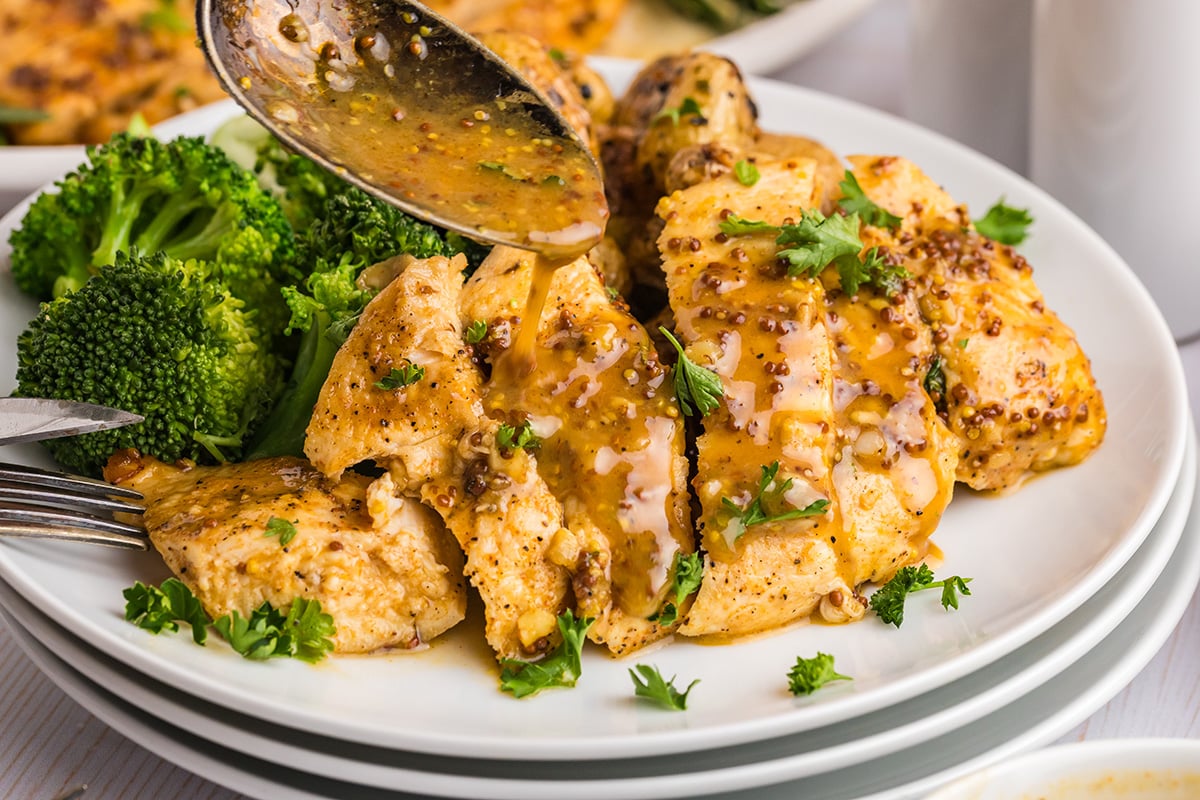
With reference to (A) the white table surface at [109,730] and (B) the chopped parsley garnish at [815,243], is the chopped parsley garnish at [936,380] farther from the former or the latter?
(A) the white table surface at [109,730]

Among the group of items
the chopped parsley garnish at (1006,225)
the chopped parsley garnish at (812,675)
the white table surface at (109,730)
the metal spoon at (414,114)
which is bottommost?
the white table surface at (109,730)

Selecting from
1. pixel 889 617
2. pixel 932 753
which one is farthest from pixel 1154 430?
pixel 932 753

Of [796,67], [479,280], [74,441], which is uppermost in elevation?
[479,280]

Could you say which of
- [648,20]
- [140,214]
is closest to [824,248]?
[140,214]

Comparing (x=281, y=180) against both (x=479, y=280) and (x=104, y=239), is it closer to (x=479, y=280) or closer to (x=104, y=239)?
(x=104, y=239)

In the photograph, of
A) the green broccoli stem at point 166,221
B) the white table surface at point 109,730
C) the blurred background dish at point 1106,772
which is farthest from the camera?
the green broccoli stem at point 166,221

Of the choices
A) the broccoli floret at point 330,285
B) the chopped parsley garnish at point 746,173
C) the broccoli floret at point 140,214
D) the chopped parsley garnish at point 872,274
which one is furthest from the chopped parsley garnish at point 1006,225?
the broccoli floret at point 140,214

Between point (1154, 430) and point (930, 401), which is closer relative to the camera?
point (930, 401)
